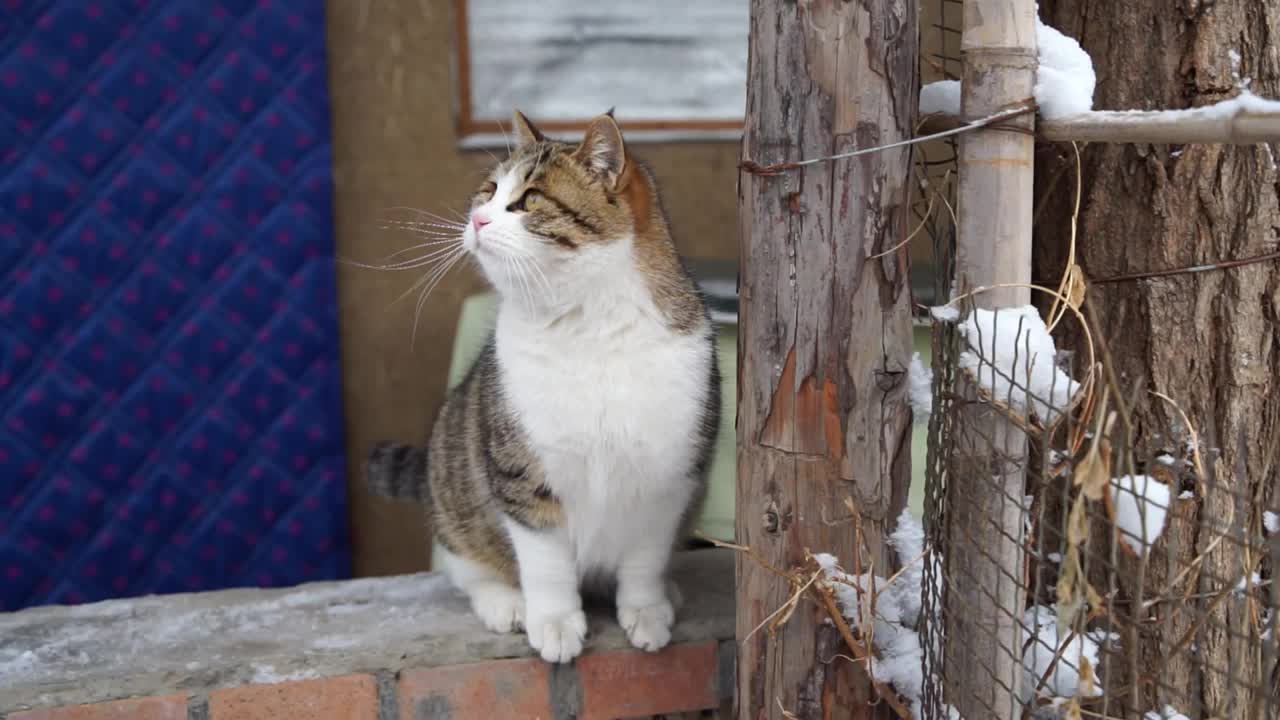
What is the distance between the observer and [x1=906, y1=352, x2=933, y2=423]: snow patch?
147cm

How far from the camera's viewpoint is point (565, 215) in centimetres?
171

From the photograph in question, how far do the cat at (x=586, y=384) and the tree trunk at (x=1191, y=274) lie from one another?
62 centimetres

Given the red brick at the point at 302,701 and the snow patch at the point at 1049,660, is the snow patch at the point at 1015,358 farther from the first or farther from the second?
the red brick at the point at 302,701

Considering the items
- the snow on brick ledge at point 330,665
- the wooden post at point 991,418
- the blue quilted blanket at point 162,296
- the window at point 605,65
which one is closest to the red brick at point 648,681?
the snow on brick ledge at point 330,665

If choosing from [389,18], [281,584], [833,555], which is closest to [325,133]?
[389,18]

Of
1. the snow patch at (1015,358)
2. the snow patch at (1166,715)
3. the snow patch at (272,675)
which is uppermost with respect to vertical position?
the snow patch at (1015,358)

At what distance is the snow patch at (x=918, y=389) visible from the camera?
1.47m

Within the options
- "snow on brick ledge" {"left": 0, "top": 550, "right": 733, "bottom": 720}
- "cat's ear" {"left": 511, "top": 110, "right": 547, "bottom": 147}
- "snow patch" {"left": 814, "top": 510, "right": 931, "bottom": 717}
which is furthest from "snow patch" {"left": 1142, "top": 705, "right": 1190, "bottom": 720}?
"cat's ear" {"left": 511, "top": 110, "right": 547, "bottom": 147}

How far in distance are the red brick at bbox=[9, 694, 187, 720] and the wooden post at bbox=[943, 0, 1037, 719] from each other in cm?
115

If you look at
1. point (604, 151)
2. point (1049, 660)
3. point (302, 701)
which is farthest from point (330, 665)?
point (1049, 660)

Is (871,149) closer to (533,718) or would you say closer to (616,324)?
(616,324)

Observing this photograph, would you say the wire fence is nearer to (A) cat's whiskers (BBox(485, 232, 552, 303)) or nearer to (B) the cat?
(B) the cat

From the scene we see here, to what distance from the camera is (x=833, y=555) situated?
1482 millimetres

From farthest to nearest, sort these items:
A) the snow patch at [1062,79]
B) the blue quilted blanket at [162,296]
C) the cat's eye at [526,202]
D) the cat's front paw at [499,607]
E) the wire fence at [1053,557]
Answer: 1. the blue quilted blanket at [162,296]
2. the cat's front paw at [499,607]
3. the cat's eye at [526,202]
4. the snow patch at [1062,79]
5. the wire fence at [1053,557]
